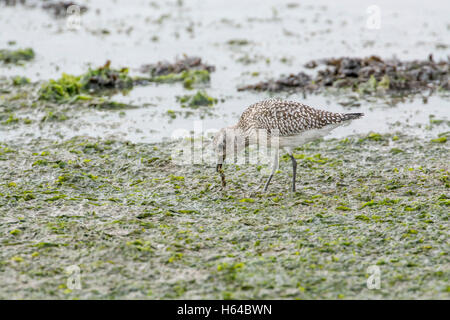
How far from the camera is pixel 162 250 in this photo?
7383 millimetres

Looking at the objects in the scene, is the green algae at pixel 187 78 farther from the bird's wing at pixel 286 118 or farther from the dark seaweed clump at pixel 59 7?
the dark seaweed clump at pixel 59 7

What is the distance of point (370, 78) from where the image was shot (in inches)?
579

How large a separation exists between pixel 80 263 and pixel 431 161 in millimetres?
6110

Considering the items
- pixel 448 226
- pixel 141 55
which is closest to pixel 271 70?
pixel 141 55

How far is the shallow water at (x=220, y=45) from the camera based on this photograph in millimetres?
12930

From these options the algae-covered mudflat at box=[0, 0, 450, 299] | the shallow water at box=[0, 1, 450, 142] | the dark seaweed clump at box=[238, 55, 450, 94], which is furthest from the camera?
the dark seaweed clump at box=[238, 55, 450, 94]

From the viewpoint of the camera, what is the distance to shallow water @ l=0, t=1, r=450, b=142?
42.4 feet

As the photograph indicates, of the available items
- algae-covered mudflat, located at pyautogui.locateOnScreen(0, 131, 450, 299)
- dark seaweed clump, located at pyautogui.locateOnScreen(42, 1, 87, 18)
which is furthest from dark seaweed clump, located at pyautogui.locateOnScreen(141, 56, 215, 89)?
dark seaweed clump, located at pyautogui.locateOnScreen(42, 1, 87, 18)

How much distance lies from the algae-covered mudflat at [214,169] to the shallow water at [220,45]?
82mm

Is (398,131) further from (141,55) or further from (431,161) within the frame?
(141,55)

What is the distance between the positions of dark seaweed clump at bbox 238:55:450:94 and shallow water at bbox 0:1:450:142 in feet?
1.91

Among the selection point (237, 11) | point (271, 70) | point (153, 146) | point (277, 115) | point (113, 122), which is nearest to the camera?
point (277, 115)

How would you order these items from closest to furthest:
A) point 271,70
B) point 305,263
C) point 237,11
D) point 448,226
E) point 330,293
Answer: point 330,293 → point 305,263 → point 448,226 → point 271,70 → point 237,11

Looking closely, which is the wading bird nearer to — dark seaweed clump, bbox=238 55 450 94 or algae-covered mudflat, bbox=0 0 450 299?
algae-covered mudflat, bbox=0 0 450 299
